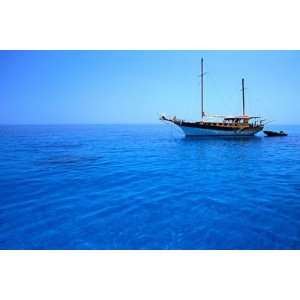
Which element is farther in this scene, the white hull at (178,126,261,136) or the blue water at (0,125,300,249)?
the white hull at (178,126,261,136)

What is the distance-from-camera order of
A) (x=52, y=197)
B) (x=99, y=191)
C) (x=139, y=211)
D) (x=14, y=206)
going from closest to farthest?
1. (x=139, y=211)
2. (x=14, y=206)
3. (x=52, y=197)
4. (x=99, y=191)

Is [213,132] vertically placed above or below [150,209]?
above

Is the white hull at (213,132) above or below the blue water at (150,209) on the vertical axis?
above

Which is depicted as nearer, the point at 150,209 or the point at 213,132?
the point at 150,209

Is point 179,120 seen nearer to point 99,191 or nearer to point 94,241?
point 99,191

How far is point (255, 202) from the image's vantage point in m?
6.05

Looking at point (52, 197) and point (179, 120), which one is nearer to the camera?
point (52, 197)

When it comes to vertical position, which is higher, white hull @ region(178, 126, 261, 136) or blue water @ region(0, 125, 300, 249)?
white hull @ region(178, 126, 261, 136)

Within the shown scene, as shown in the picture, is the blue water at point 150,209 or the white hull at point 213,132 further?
the white hull at point 213,132
